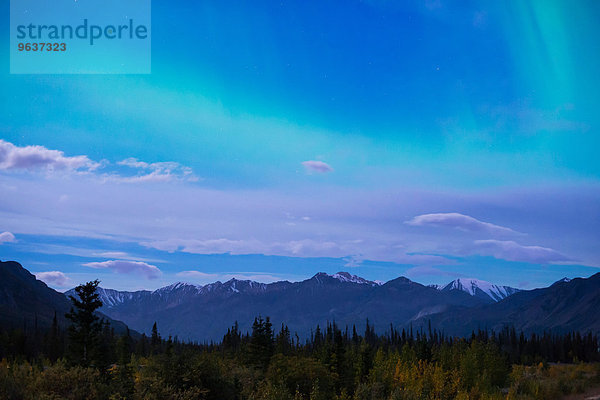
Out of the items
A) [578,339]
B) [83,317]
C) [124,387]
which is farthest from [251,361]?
[578,339]

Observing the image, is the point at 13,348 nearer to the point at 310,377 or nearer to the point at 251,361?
the point at 251,361

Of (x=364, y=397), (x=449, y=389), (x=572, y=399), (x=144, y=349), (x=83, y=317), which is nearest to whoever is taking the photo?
(x=364, y=397)

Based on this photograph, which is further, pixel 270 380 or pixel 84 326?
pixel 84 326

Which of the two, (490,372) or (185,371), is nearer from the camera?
(185,371)

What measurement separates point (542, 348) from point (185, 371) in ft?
478

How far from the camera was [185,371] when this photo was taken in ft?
83.4

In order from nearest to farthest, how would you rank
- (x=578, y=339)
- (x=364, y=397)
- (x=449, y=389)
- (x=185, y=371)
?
(x=185, y=371) → (x=364, y=397) → (x=449, y=389) → (x=578, y=339)

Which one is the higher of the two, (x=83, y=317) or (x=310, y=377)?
(x=83, y=317)

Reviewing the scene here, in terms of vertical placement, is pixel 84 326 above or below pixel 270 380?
above

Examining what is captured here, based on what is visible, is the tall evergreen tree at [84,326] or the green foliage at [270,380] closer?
the green foliage at [270,380]

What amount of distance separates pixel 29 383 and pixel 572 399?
140ft

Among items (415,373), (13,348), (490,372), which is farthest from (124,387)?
(13,348)

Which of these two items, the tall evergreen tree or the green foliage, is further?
the tall evergreen tree

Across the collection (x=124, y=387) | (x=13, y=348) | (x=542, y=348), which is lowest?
(x=542, y=348)
